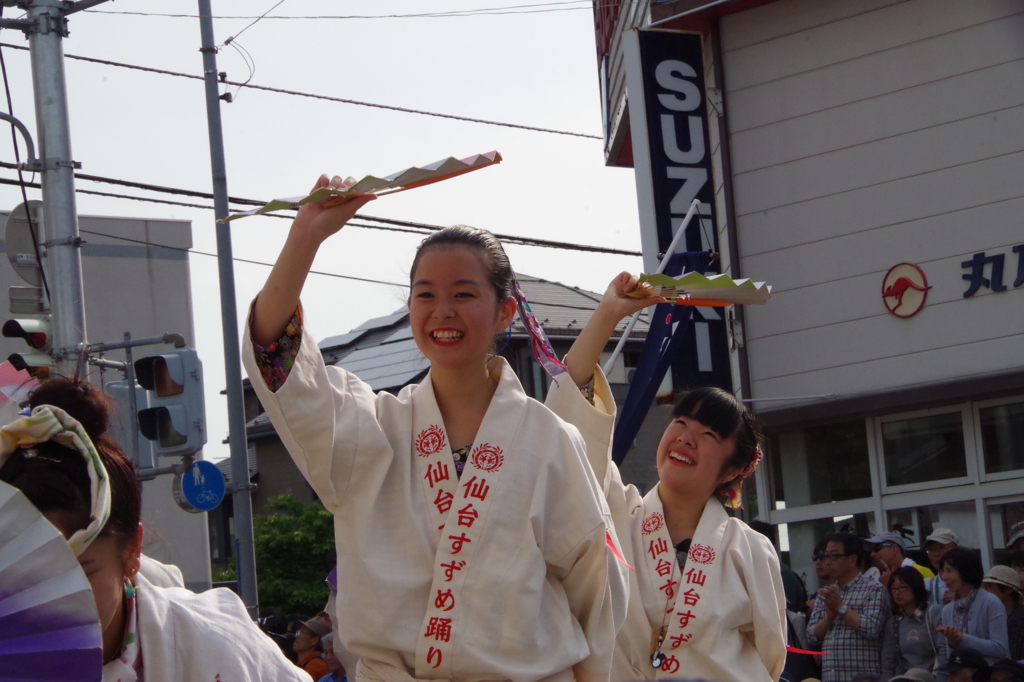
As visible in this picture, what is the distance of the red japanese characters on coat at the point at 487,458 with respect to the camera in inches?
97.1

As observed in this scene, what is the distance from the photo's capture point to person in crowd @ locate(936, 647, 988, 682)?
17.0ft

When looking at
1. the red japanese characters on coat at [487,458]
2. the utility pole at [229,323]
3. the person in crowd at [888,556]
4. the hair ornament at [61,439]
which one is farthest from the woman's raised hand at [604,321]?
the utility pole at [229,323]

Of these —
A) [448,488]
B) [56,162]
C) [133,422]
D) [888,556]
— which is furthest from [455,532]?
[133,422]

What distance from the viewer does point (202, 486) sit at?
8406 mm

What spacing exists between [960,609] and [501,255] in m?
4.25

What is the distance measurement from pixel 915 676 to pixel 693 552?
8.57ft

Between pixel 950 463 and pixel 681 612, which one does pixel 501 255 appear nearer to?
pixel 681 612

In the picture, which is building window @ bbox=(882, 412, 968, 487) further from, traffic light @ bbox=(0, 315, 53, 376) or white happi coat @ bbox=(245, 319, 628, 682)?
white happi coat @ bbox=(245, 319, 628, 682)

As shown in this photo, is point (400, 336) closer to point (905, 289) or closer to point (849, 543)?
point (905, 289)

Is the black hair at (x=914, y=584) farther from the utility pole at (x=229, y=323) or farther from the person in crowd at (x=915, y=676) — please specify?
the utility pole at (x=229, y=323)

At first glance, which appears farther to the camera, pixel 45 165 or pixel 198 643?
pixel 45 165

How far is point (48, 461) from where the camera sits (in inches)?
69.5

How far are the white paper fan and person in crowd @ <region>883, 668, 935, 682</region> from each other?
4560 millimetres

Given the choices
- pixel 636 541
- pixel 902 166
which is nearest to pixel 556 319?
pixel 902 166
